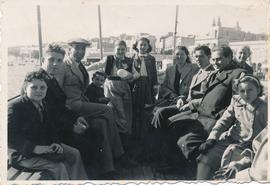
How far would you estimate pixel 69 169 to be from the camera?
18.2 feet

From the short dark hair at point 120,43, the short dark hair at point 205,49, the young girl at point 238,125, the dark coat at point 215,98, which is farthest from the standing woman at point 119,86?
the young girl at point 238,125

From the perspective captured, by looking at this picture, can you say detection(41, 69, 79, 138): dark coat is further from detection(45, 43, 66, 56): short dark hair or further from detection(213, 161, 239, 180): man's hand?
detection(213, 161, 239, 180): man's hand

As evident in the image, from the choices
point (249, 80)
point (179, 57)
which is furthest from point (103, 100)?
point (249, 80)

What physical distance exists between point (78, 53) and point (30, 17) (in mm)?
777

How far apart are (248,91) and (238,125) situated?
46 centimetres

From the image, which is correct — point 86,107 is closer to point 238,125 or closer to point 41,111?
point 41,111

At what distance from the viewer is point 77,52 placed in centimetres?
565

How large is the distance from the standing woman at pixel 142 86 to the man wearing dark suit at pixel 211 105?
0.45m

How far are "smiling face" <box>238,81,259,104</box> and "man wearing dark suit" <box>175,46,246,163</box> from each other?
126 millimetres

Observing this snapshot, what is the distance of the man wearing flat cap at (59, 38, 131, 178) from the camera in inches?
220

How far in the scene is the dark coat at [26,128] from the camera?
5.47 metres

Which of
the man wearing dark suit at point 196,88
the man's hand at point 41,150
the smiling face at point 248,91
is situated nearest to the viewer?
the man's hand at point 41,150

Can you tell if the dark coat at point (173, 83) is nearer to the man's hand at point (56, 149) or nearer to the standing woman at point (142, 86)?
the standing woman at point (142, 86)

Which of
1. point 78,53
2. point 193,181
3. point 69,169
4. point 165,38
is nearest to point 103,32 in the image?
point 78,53
